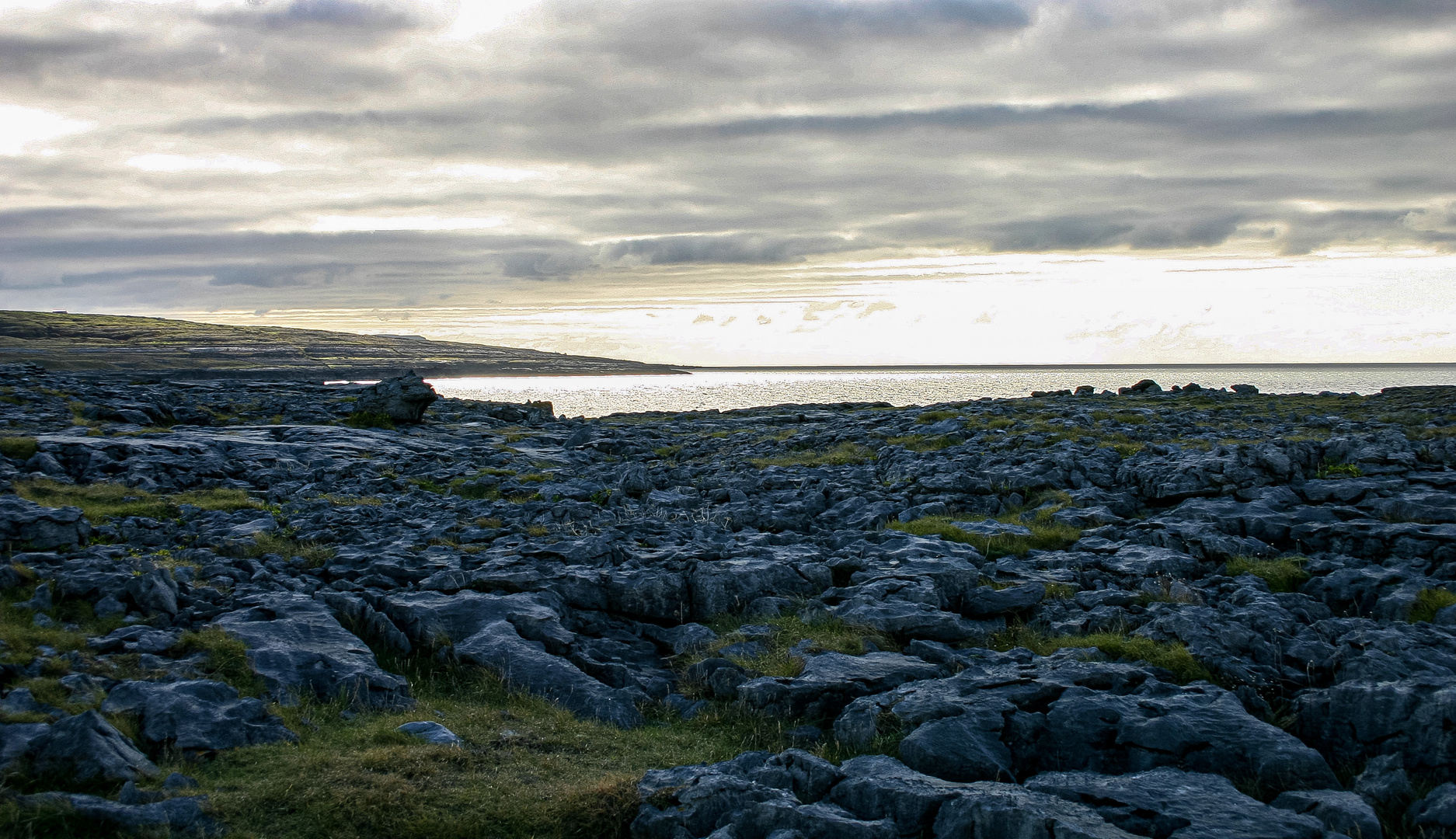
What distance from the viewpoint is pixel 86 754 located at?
899cm

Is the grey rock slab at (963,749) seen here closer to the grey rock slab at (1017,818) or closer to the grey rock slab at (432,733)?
the grey rock slab at (1017,818)

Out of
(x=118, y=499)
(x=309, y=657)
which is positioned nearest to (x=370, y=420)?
(x=118, y=499)

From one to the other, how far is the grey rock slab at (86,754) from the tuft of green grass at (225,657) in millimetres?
2258

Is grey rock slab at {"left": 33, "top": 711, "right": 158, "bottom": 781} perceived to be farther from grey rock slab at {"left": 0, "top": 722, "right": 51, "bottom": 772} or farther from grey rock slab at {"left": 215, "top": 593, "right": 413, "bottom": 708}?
grey rock slab at {"left": 215, "top": 593, "right": 413, "bottom": 708}

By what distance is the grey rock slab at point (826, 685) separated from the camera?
12086 mm

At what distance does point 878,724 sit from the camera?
11117 millimetres

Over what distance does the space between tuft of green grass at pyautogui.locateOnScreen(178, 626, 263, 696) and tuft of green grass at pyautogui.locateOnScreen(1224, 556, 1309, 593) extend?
55.5 feet

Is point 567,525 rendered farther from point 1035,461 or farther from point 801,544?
point 1035,461

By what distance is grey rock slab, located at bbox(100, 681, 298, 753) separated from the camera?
395 inches

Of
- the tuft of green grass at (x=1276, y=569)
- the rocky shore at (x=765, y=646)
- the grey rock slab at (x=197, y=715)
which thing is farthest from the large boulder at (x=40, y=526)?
the tuft of green grass at (x=1276, y=569)

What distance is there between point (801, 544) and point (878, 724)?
8763 millimetres

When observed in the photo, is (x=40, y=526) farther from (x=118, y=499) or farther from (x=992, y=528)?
(x=992, y=528)

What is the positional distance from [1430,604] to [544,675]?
46.3 ft

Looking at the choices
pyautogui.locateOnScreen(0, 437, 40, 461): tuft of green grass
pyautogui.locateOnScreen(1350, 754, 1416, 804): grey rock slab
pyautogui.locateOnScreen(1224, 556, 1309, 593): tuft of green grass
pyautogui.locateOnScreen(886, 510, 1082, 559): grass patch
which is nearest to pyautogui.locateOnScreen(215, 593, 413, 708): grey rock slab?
pyautogui.locateOnScreen(1350, 754, 1416, 804): grey rock slab
